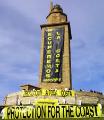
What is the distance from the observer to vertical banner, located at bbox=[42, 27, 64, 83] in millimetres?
65875

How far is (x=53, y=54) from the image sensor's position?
225ft

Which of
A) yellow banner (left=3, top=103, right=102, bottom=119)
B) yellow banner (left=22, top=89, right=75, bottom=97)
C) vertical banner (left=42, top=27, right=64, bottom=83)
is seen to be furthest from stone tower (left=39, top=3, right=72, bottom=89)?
yellow banner (left=3, top=103, right=102, bottom=119)

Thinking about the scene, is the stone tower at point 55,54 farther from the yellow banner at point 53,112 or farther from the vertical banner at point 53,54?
the yellow banner at point 53,112

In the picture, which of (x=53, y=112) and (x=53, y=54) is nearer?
(x=53, y=112)

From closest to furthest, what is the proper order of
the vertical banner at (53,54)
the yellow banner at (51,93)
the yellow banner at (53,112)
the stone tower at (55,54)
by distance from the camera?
the yellow banner at (53,112) < the yellow banner at (51,93) < the stone tower at (55,54) < the vertical banner at (53,54)

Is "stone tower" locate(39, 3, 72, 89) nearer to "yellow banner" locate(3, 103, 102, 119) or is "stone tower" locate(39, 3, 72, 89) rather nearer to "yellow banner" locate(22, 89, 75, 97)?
"yellow banner" locate(22, 89, 75, 97)

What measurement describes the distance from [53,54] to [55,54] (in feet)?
1.58

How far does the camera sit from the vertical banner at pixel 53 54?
216ft

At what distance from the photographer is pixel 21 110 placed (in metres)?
43.6

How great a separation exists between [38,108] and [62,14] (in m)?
37.8

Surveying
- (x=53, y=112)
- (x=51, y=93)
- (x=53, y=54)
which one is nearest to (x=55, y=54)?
(x=53, y=54)

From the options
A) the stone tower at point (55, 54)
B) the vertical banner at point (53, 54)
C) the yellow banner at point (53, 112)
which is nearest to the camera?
the yellow banner at point (53, 112)

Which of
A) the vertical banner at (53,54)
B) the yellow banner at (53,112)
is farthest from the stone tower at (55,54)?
the yellow banner at (53,112)

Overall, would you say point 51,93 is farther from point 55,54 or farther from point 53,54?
point 53,54
